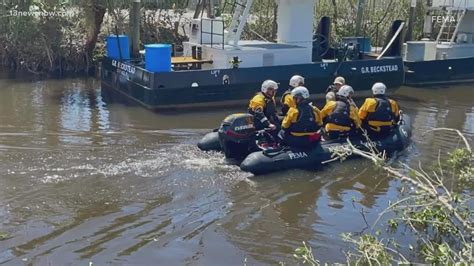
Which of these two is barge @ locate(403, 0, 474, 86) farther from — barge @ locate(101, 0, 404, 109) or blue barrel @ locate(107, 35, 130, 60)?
blue barrel @ locate(107, 35, 130, 60)

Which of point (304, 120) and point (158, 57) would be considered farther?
point (158, 57)

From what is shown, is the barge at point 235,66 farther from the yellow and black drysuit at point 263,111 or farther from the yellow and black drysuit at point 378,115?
the yellow and black drysuit at point 378,115

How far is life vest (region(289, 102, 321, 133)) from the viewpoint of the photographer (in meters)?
9.48

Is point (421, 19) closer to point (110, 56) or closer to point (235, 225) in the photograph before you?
point (110, 56)

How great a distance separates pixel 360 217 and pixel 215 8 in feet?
46.7

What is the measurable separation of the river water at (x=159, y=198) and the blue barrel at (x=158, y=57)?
1.37 metres

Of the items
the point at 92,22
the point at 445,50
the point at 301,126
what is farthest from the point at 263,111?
the point at 445,50

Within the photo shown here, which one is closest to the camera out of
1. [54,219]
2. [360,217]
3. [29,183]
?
[54,219]

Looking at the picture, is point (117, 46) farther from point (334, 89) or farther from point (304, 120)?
point (304, 120)

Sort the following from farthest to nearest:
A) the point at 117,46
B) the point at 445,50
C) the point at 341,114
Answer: the point at 445,50, the point at 117,46, the point at 341,114

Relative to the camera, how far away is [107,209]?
789 centimetres

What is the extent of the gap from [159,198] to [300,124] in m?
2.40

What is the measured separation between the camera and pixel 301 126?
9.55 m

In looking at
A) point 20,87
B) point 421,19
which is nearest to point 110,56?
point 20,87
